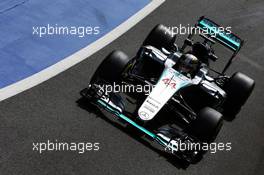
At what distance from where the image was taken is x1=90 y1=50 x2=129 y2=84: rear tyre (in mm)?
9587

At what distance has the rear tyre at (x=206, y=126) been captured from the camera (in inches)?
351

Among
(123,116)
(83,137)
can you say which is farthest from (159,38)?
(83,137)

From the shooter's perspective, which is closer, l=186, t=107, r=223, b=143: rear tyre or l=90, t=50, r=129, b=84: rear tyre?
l=186, t=107, r=223, b=143: rear tyre

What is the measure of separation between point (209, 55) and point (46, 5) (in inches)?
187

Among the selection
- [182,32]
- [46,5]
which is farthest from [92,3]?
[182,32]

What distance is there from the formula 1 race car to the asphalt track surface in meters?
0.31
